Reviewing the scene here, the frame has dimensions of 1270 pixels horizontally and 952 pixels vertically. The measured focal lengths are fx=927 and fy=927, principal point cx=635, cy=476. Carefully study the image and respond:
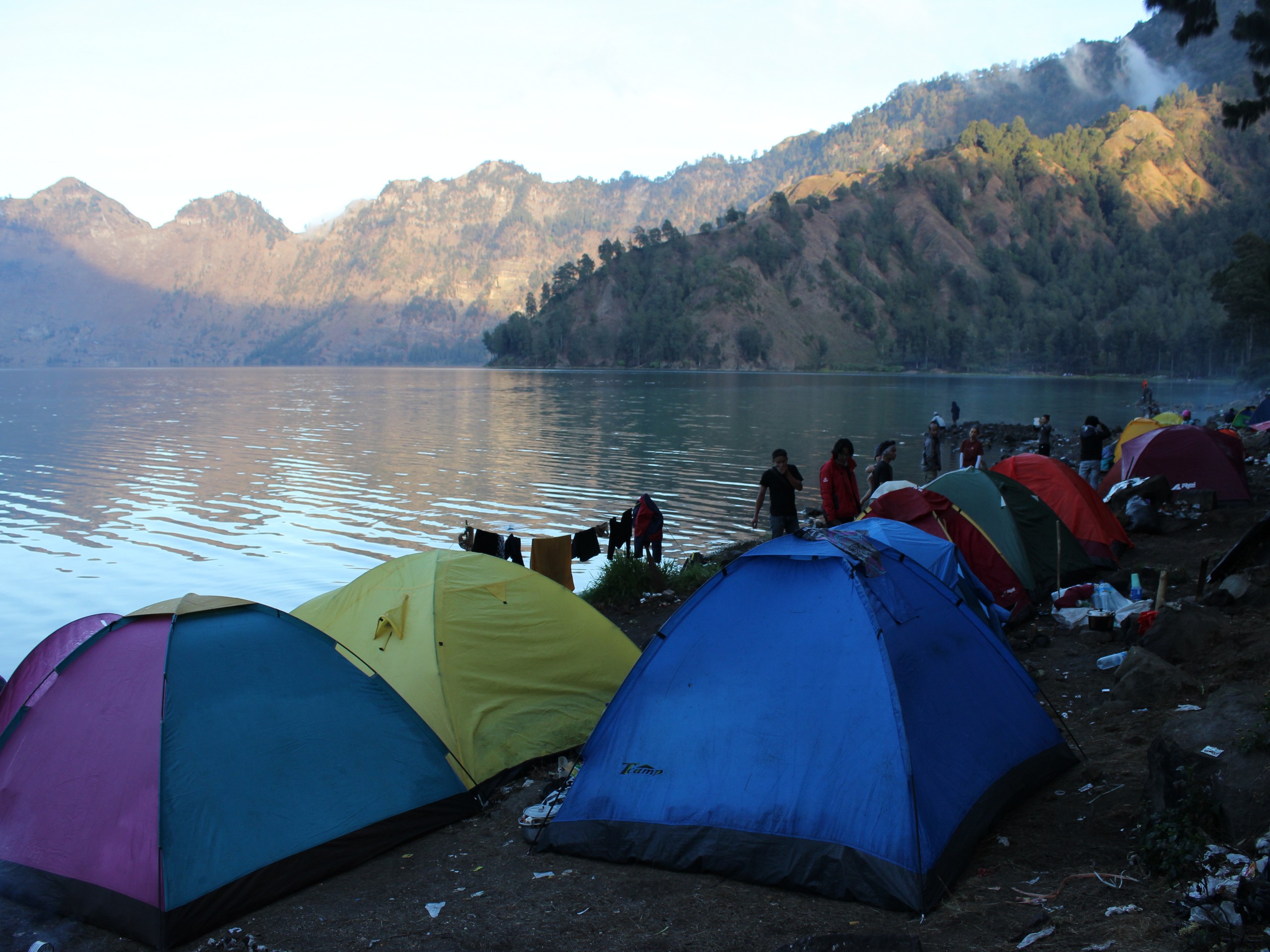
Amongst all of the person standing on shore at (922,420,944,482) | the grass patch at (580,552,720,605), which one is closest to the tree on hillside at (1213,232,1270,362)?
the person standing on shore at (922,420,944,482)

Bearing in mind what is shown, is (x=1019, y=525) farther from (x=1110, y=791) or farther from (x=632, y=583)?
(x=1110, y=791)

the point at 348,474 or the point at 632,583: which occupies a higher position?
the point at 632,583

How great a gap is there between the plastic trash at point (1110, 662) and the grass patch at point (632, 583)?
17.4 ft

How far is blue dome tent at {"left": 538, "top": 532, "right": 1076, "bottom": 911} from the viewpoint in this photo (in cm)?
498

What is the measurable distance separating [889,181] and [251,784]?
208 metres

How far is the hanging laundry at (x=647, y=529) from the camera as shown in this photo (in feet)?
48.0

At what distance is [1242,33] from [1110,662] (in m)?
16.5

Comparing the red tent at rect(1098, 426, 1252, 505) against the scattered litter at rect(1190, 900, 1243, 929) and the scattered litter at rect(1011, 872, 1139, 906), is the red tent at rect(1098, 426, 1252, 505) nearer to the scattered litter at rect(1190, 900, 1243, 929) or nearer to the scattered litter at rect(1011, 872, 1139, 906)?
the scattered litter at rect(1011, 872, 1139, 906)

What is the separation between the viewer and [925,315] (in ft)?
549

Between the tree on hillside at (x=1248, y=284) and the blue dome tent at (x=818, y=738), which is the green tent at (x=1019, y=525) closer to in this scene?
the blue dome tent at (x=818, y=738)

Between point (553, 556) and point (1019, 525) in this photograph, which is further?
point (553, 556)

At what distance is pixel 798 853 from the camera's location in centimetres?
503

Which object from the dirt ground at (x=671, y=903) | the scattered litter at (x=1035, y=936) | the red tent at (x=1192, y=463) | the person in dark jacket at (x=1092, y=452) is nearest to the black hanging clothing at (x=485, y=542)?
the dirt ground at (x=671, y=903)

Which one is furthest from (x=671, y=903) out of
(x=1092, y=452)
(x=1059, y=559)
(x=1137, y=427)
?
(x=1137, y=427)
